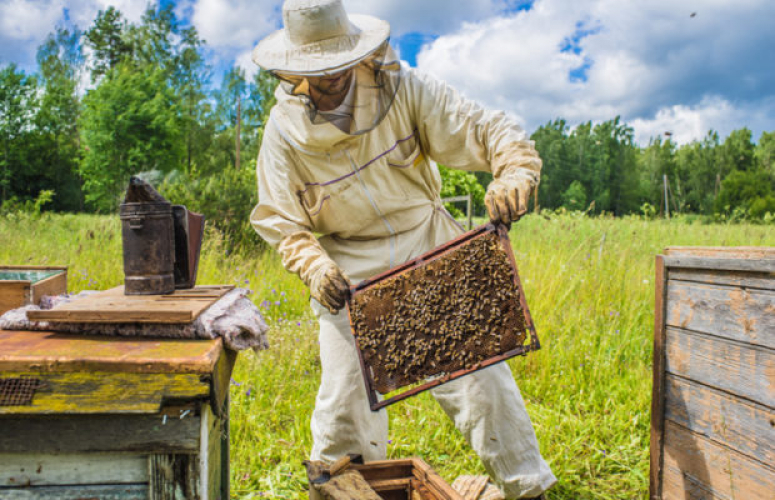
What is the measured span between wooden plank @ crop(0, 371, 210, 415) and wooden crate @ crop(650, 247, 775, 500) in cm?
176

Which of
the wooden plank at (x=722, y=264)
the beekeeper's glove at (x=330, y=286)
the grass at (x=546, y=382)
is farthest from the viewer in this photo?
the grass at (x=546, y=382)

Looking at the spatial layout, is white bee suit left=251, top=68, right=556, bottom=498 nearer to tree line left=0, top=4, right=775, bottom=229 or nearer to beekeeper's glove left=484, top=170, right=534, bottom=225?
beekeeper's glove left=484, top=170, right=534, bottom=225

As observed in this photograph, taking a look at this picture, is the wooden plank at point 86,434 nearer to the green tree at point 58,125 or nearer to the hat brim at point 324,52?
the hat brim at point 324,52

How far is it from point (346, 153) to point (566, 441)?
6.98 feet

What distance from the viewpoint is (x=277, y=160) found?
91.1 inches

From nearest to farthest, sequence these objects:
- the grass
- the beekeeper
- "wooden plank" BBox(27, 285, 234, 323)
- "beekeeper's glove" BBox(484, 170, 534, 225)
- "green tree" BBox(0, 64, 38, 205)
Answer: "wooden plank" BBox(27, 285, 234, 323) → "beekeeper's glove" BBox(484, 170, 534, 225) → the beekeeper → the grass → "green tree" BBox(0, 64, 38, 205)

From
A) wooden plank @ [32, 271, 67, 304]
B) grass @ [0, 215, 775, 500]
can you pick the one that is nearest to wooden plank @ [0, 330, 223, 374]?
wooden plank @ [32, 271, 67, 304]

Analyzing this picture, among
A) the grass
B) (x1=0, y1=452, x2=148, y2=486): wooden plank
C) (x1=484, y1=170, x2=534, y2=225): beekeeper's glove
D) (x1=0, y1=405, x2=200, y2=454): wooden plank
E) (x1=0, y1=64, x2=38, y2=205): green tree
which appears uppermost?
(x1=0, y1=64, x2=38, y2=205): green tree

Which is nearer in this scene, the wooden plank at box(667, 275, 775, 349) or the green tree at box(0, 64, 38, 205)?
the wooden plank at box(667, 275, 775, 349)

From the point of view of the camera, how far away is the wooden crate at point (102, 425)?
1.14 meters

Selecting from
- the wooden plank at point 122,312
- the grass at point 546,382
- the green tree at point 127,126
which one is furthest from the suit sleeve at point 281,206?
the green tree at point 127,126

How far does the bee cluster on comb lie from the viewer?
179 centimetres

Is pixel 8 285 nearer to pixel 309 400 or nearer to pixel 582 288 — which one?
pixel 309 400

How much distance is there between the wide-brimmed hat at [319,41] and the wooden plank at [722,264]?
147cm
